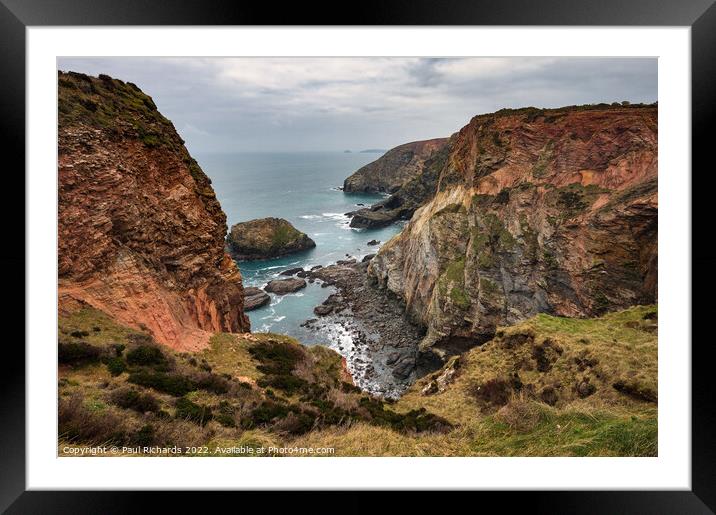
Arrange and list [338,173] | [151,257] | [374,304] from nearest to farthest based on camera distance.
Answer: [151,257]
[374,304]
[338,173]

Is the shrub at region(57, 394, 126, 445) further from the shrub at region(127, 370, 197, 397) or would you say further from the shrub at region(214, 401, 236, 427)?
the shrub at region(214, 401, 236, 427)

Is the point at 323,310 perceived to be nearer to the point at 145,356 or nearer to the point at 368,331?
the point at 368,331

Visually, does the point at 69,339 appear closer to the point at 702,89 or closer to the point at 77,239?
the point at 77,239

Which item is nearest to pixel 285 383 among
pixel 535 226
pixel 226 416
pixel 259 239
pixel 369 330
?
pixel 226 416

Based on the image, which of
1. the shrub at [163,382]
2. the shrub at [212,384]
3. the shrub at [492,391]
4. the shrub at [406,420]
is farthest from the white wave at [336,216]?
the shrub at [163,382]

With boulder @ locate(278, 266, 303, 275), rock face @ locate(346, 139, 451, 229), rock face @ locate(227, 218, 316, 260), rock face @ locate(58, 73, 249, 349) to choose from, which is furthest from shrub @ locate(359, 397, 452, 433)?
rock face @ locate(346, 139, 451, 229)
